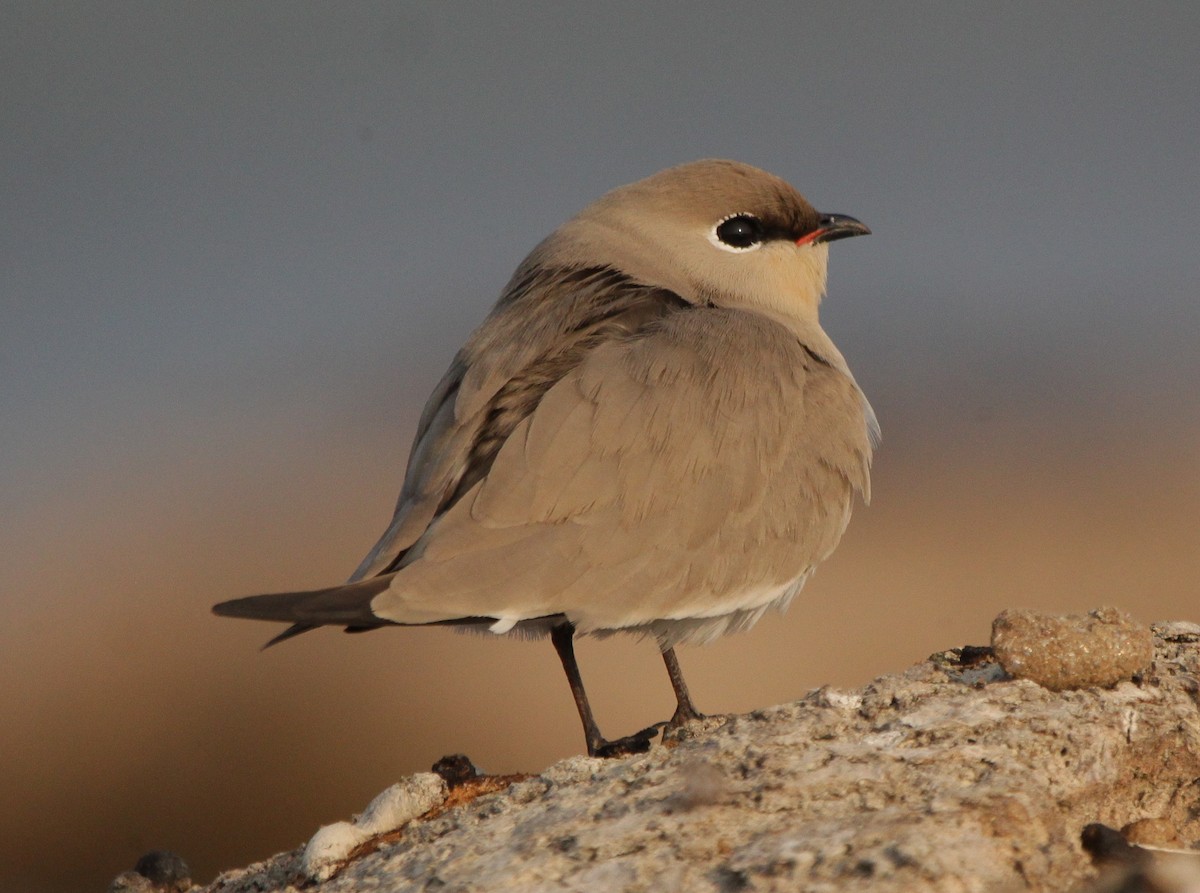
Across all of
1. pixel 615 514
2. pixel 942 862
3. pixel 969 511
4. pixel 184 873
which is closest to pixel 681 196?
pixel 615 514

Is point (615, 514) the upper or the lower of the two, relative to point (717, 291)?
lower

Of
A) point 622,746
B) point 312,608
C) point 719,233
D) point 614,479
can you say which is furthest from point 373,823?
point 719,233

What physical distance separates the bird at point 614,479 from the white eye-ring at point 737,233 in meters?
0.49

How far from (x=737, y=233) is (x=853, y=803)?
330 cm

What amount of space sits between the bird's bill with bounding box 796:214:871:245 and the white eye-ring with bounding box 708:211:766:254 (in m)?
0.25

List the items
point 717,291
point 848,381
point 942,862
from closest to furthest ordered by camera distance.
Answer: point 942,862 → point 848,381 → point 717,291

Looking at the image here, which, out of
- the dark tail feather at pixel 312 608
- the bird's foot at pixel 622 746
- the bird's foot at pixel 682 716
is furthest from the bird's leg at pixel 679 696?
the dark tail feather at pixel 312 608

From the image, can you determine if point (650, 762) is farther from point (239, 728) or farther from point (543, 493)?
point (239, 728)

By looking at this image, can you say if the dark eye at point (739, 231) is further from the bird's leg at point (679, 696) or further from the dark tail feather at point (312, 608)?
the dark tail feather at point (312, 608)

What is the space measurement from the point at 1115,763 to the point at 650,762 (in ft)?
3.86

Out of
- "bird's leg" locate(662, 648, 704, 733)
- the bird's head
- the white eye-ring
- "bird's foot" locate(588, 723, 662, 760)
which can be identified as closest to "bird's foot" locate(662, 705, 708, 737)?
"bird's leg" locate(662, 648, 704, 733)

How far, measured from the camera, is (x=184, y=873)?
467cm

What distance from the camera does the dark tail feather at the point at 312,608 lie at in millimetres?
4039

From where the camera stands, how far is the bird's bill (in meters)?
6.35
